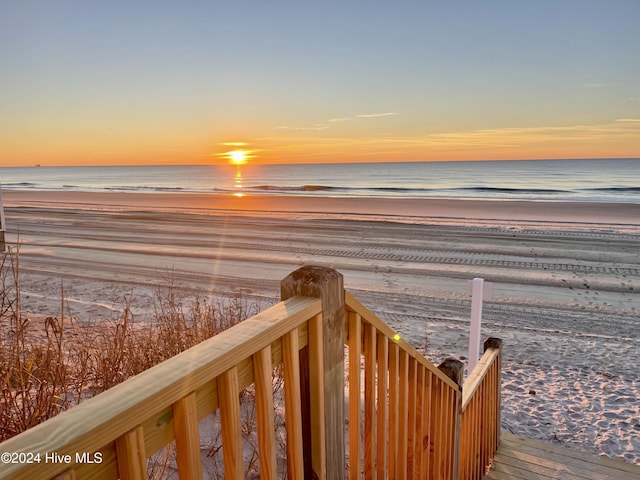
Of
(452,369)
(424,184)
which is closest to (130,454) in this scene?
(452,369)

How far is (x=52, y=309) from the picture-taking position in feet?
24.7

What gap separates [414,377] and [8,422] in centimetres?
221

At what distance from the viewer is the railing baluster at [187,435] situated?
932mm

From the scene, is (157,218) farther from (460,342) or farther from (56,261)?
(460,342)

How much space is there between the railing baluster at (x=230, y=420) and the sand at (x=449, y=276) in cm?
300

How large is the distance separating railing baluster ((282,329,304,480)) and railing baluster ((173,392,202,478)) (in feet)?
1.12

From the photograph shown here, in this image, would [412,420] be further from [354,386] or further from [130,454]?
[130,454]

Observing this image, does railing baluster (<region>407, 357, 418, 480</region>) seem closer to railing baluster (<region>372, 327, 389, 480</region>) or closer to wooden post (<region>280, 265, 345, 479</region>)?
railing baluster (<region>372, 327, 389, 480</region>)

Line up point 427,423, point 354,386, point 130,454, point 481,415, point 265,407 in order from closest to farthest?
point 130,454
point 265,407
point 354,386
point 427,423
point 481,415

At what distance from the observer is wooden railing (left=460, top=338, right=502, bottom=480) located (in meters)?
3.12

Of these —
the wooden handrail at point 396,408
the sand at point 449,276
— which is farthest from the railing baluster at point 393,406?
the sand at point 449,276

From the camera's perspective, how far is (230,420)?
41.6 inches

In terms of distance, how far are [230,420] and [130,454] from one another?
265 millimetres

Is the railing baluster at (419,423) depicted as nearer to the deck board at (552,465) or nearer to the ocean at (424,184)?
the deck board at (552,465)
